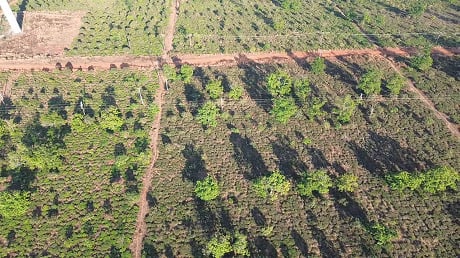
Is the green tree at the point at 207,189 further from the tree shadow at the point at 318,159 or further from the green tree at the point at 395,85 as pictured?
the green tree at the point at 395,85

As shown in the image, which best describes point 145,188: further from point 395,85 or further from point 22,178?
point 395,85

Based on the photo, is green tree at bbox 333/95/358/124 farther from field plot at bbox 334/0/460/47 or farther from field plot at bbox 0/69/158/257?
field plot at bbox 0/69/158/257

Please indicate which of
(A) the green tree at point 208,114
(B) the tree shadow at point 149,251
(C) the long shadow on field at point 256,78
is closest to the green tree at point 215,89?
(A) the green tree at point 208,114

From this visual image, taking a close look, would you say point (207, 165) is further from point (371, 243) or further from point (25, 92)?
point (25, 92)

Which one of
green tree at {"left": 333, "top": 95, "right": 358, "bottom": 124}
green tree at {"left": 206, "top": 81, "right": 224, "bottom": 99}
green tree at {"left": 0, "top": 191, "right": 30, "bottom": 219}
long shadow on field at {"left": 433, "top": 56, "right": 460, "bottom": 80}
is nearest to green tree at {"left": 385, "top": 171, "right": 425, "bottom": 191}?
green tree at {"left": 333, "top": 95, "right": 358, "bottom": 124}

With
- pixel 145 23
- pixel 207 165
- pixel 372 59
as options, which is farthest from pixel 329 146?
pixel 145 23

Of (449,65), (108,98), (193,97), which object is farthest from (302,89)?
(449,65)
